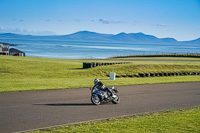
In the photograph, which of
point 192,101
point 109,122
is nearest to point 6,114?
point 109,122

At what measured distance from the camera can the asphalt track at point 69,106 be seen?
11.0 m

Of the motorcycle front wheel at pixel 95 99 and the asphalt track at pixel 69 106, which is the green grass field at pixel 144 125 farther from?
the motorcycle front wheel at pixel 95 99

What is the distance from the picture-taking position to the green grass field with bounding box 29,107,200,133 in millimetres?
9750

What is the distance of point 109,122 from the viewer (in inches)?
433

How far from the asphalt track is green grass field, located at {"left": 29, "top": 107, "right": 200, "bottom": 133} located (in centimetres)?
84

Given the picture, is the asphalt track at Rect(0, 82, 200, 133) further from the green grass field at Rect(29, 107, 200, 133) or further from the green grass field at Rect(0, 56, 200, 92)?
the green grass field at Rect(0, 56, 200, 92)

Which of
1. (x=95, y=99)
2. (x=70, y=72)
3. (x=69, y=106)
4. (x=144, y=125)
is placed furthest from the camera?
(x=70, y=72)

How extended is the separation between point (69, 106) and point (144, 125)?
4.77m

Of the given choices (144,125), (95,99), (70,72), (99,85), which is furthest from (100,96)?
(70,72)

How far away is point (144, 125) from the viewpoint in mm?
10539

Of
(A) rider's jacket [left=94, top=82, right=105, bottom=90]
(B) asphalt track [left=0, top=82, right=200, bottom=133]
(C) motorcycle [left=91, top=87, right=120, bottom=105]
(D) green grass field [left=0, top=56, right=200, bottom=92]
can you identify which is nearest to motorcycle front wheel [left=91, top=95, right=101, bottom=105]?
(C) motorcycle [left=91, top=87, right=120, bottom=105]

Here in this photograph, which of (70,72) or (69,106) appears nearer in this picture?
(69,106)

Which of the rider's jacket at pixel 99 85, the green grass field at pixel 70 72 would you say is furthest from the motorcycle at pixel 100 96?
the green grass field at pixel 70 72

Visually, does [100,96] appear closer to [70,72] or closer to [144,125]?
[144,125]
